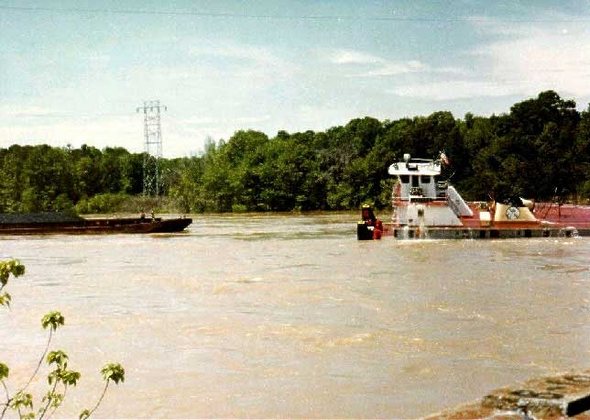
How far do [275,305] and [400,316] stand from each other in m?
4.40

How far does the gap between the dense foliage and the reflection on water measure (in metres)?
58.8

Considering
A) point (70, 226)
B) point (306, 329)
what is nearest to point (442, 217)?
point (306, 329)

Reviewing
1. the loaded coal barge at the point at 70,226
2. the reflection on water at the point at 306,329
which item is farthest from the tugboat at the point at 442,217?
the loaded coal barge at the point at 70,226

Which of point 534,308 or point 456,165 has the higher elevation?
point 456,165

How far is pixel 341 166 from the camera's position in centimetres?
12575

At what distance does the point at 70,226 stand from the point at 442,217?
34815 millimetres

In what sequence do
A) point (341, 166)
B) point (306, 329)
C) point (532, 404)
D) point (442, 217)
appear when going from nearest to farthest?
point (532, 404)
point (306, 329)
point (442, 217)
point (341, 166)

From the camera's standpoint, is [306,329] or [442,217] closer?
[306,329]

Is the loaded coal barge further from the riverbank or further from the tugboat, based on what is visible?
the riverbank

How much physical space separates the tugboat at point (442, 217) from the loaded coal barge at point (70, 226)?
2298 cm

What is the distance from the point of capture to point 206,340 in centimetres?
1731

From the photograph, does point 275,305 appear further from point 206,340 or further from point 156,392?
point 156,392

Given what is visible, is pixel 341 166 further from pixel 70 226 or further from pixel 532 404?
pixel 532 404

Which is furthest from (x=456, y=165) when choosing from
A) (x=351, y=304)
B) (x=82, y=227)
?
(x=351, y=304)
